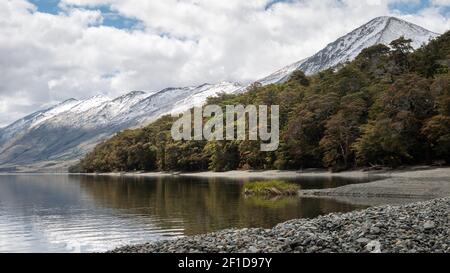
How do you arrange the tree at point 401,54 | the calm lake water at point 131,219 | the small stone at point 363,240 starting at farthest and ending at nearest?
the tree at point 401,54 < the calm lake water at point 131,219 < the small stone at point 363,240

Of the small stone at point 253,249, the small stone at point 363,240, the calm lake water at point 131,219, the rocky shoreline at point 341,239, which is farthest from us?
the calm lake water at point 131,219

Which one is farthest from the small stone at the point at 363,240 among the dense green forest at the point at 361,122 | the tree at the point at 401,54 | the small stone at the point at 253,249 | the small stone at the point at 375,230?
the tree at the point at 401,54

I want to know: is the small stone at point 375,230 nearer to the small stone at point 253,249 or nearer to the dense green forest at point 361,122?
the small stone at point 253,249

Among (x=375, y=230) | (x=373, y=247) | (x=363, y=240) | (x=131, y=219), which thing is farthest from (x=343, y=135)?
(x=373, y=247)

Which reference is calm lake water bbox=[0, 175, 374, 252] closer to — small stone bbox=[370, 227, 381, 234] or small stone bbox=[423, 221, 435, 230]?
small stone bbox=[423, 221, 435, 230]

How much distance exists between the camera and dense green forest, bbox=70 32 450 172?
88.5 m

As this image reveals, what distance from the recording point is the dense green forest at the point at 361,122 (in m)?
88.5

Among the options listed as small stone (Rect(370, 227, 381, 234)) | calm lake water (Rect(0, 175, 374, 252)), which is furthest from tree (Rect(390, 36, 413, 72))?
small stone (Rect(370, 227, 381, 234))

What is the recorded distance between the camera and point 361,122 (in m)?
106

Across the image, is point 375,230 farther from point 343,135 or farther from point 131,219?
point 343,135

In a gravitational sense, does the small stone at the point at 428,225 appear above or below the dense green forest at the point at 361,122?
below

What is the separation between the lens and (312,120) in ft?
375

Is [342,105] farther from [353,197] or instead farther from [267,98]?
[353,197]
